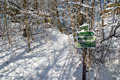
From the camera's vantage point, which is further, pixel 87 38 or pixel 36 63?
pixel 36 63

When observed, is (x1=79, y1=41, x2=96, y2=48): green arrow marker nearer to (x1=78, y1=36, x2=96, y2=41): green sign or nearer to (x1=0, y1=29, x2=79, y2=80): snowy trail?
(x1=78, y1=36, x2=96, y2=41): green sign

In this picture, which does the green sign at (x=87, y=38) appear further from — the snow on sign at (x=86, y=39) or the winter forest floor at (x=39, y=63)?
the winter forest floor at (x=39, y=63)

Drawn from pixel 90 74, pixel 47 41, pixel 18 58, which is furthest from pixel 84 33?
pixel 47 41

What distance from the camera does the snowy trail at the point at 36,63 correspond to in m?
4.37

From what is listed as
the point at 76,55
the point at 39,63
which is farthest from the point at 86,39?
the point at 76,55

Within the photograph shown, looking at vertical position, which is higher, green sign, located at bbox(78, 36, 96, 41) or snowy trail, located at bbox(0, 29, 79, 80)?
green sign, located at bbox(78, 36, 96, 41)

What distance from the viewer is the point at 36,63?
5.24 meters

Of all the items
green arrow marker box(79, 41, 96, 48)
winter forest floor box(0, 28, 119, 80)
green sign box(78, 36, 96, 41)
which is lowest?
winter forest floor box(0, 28, 119, 80)

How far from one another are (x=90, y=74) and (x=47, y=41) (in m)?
4.60

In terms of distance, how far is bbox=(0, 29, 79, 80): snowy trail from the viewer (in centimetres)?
437

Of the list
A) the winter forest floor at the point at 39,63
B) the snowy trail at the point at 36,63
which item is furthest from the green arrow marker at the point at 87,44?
the snowy trail at the point at 36,63

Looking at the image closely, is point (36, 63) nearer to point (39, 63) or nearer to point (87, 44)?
point (39, 63)

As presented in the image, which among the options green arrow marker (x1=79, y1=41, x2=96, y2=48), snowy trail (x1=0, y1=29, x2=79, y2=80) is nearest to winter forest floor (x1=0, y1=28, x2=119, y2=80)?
snowy trail (x1=0, y1=29, x2=79, y2=80)

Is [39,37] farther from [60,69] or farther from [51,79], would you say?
[51,79]
